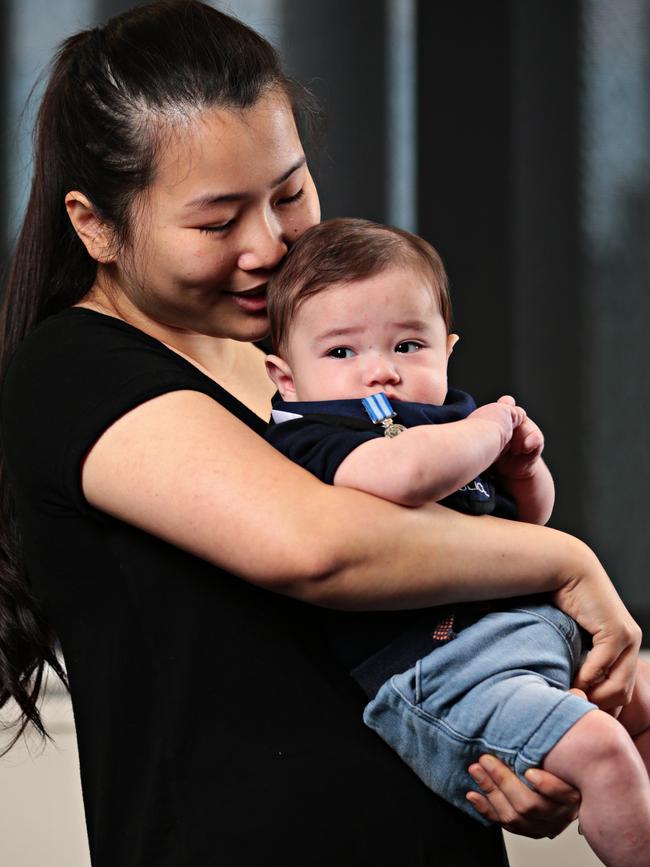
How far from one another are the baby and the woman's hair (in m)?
0.19

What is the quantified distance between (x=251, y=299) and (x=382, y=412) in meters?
0.24

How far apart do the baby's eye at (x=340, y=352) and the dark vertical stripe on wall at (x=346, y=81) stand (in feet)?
3.84

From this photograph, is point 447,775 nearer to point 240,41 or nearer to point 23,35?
point 240,41

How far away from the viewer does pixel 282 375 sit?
1301 mm

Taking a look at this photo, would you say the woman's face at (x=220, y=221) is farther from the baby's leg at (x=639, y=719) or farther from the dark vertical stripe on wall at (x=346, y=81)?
the dark vertical stripe on wall at (x=346, y=81)

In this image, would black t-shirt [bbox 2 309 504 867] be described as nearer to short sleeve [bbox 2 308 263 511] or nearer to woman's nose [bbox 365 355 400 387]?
short sleeve [bbox 2 308 263 511]

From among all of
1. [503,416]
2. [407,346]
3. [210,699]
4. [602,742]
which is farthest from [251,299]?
[602,742]

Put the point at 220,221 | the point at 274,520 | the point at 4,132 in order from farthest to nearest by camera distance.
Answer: the point at 4,132 < the point at 220,221 < the point at 274,520

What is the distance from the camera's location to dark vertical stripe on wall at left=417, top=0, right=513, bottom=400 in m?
2.36

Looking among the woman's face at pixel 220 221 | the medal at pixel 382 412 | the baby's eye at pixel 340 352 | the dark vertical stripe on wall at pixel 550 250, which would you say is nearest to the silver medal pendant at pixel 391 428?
the medal at pixel 382 412

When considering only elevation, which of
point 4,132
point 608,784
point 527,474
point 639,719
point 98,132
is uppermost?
point 98,132

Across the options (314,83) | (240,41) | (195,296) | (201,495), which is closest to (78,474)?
(201,495)

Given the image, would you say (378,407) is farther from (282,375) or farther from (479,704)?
(479,704)

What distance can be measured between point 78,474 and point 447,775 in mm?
467
